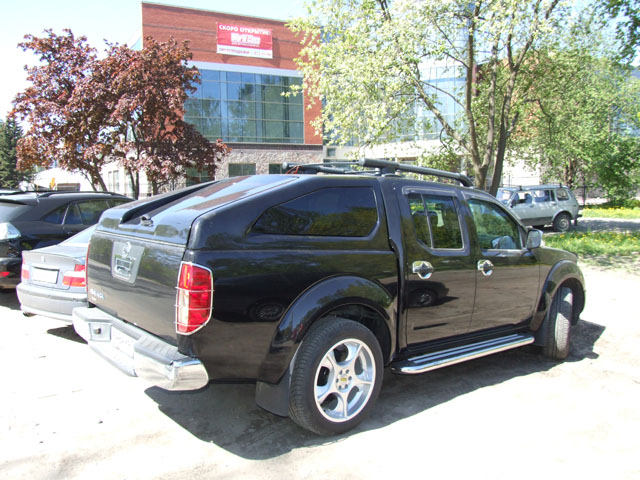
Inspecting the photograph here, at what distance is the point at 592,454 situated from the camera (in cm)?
324

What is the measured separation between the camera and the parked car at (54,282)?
5.07 meters

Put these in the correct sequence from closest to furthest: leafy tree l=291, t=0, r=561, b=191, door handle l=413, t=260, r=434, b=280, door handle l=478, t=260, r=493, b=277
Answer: door handle l=413, t=260, r=434, b=280
door handle l=478, t=260, r=493, b=277
leafy tree l=291, t=0, r=561, b=191

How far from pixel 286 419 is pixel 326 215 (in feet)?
5.19

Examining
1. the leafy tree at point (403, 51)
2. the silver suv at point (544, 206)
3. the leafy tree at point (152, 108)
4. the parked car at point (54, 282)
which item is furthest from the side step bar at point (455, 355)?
the silver suv at point (544, 206)

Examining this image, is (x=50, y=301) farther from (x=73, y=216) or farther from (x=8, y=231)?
(x=73, y=216)

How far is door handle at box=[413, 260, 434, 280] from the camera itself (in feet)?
12.7

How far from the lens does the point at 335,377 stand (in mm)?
3375

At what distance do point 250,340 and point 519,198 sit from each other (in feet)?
61.3

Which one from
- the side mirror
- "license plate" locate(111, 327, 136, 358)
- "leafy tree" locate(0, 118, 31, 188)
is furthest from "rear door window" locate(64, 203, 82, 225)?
"leafy tree" locate(0, 118, 31, 188)

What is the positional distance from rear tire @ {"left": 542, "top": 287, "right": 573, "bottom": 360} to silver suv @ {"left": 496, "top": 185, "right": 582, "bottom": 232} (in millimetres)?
15499

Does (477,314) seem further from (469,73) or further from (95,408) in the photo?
(469,73)

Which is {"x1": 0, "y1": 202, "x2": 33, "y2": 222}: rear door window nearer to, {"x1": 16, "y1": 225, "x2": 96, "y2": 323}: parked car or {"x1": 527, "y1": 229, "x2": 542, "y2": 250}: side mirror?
{"x1": 16, "y1": 225, "x2": 96, "y2": 323}: parked car

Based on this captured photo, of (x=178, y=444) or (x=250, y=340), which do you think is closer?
(x=250, y=340)

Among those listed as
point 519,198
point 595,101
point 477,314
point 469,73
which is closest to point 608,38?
point 595,101
